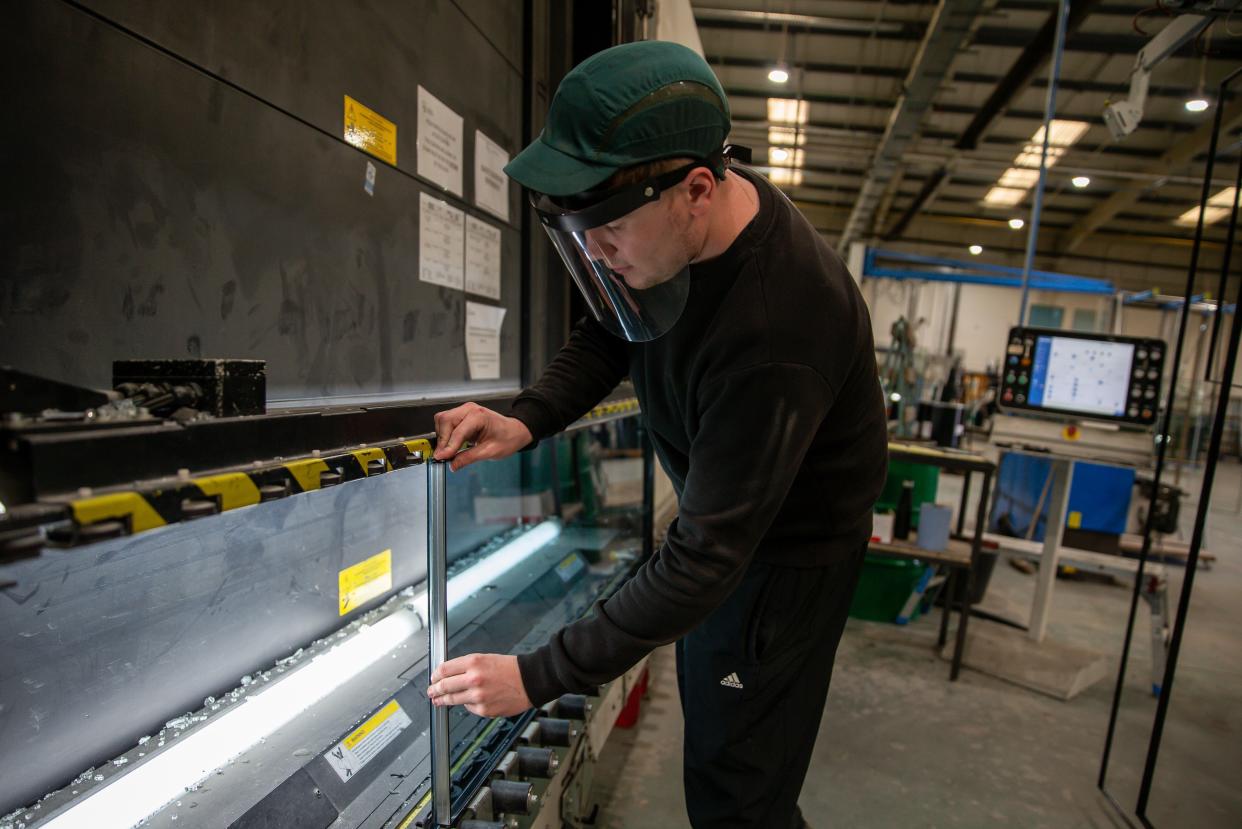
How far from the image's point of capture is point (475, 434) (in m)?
1.17

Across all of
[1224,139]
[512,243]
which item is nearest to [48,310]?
[512,243]

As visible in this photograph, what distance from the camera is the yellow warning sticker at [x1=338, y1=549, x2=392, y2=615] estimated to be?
1.76m

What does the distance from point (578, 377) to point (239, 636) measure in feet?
3.13

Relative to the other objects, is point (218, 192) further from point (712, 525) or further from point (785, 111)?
point (785, 111)

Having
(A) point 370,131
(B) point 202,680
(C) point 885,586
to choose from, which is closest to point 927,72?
(C) point 885,586

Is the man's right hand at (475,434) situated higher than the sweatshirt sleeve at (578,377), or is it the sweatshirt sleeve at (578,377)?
the sweatshirt sleeve at (578,377)

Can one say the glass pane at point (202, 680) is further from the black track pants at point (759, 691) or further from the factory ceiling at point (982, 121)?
the factory ceiling at point (982, 121)

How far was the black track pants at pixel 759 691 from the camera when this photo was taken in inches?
48.6

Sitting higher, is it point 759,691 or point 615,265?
point 615,265

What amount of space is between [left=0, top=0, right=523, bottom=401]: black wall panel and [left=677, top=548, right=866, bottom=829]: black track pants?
3.81ft

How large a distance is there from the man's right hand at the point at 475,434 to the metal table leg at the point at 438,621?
0.04m

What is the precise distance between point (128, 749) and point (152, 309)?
2.69ft

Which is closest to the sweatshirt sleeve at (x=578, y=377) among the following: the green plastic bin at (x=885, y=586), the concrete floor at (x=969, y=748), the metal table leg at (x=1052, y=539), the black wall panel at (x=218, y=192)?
the black wall panel at (x=218, y=192)

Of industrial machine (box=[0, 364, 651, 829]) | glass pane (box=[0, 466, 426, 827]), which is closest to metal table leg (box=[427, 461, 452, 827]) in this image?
industrial machine (box=[0, 364, 651, 829])
